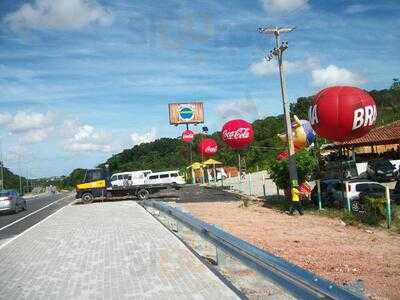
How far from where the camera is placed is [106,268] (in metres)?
9.81

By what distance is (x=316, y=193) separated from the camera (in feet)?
79.0

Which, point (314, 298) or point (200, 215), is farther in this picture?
point (200, 215)

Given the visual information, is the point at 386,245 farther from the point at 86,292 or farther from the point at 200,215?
the point at 200,215

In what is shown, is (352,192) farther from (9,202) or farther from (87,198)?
(87,198)

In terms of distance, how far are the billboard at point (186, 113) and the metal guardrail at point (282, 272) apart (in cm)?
5406

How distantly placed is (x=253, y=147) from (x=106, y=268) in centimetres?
5912

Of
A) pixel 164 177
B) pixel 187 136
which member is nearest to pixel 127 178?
pixel 164 177

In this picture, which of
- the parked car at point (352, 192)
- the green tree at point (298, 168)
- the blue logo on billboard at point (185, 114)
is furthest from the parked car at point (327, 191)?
the blue logo on billboard at point (185, 114)

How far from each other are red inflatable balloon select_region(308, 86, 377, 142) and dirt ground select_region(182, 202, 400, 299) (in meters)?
3.35

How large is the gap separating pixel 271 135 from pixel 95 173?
46164 millimetres

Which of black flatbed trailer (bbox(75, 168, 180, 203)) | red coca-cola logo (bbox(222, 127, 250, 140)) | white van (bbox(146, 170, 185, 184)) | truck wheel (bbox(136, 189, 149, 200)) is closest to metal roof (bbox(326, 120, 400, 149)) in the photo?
red coca-cola logo (bbox(222, 127, 250, 140))

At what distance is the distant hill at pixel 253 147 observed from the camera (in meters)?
68.7

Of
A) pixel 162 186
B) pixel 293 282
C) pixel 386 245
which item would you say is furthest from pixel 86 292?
pixel 162 186

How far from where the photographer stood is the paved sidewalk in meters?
7.78
